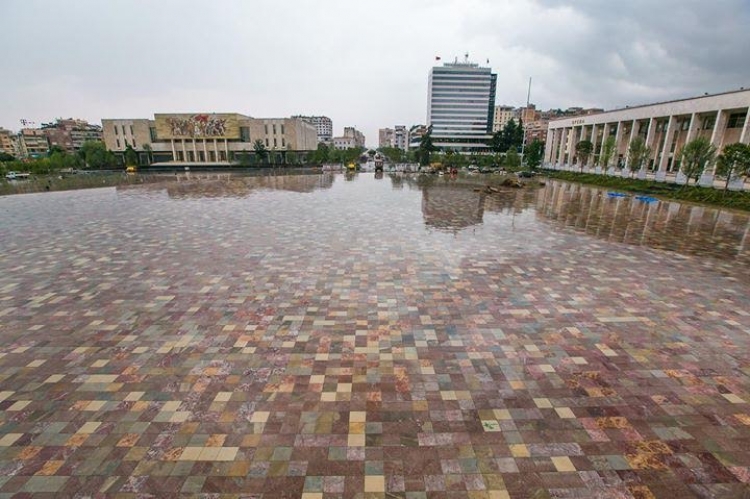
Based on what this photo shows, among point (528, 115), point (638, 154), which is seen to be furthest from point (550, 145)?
point (528, 115)

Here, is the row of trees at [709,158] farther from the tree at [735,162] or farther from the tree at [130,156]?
the tree at [130,156]

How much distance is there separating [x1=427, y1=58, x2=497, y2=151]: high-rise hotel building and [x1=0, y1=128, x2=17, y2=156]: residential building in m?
152

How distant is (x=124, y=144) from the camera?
86812 mm

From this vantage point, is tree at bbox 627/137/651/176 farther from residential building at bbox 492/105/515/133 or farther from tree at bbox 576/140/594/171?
residential building at bbox 492/105/515/133

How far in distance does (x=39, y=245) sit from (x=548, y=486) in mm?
17283

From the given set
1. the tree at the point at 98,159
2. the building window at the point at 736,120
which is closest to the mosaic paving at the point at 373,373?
the building window at the point at 736,120

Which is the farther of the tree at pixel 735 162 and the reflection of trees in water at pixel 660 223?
the tree at pixel 735 162

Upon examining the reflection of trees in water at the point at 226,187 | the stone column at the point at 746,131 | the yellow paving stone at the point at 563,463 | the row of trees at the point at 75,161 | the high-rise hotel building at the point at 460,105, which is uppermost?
the high-rise hotel building at the point at 460,105

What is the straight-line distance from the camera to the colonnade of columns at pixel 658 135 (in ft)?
128

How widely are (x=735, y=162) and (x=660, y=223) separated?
1752 centimetres

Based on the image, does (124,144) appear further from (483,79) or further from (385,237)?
(483,79)

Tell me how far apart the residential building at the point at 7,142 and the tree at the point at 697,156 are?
608 ft

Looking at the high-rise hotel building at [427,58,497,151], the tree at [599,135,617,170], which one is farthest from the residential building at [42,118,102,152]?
the tree at [599,135,617,170]

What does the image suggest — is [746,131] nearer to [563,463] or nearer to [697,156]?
[697,156]
